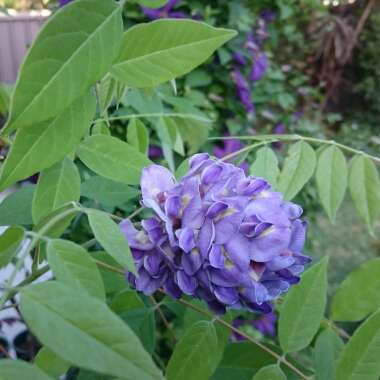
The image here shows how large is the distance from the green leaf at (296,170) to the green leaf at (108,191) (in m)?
0.19

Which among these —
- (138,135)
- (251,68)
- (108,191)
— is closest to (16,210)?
(108,191)

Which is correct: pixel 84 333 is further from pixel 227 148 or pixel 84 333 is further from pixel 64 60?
pixel 227 148

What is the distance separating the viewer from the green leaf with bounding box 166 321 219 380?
490 mm

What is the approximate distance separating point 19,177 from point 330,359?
345 millimetres

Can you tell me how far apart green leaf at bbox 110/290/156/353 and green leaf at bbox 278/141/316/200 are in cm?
22

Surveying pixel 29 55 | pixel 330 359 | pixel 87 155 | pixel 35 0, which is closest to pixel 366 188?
pixel 330 359

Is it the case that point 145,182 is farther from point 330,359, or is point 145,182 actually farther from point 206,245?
point 330,359

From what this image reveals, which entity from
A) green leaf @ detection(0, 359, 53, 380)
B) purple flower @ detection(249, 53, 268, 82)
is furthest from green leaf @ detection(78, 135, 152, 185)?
purple flower @ detection(249, 53, 268, 82)

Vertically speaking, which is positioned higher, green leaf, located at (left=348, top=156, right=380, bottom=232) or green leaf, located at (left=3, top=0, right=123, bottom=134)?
green leaf, located at (left=3, top=0, right=123, bottom=134)

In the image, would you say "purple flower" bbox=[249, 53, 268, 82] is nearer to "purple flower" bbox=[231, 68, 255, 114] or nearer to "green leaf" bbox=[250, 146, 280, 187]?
"purple flower" bbox=[231, 68, 255, 114]

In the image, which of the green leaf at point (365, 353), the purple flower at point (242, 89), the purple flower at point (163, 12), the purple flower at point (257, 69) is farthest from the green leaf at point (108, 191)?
the purple flower at point (257, 69)

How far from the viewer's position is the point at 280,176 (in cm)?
69

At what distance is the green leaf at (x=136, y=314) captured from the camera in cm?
61

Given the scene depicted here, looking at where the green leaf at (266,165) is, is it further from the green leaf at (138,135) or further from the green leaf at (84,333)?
the green leaf at (84,333)
